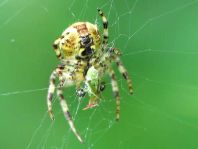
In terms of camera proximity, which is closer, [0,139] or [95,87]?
[95,87]

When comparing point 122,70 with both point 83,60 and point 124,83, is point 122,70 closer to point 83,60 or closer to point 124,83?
point 83,60

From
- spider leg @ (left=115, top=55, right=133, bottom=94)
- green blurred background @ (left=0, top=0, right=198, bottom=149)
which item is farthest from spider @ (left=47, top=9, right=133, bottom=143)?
green blurred background @ (left=0, top=0, right=198, bottom=149)

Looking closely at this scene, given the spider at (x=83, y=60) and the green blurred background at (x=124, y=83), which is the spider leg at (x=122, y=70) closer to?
the spider at (x=83, y=60)

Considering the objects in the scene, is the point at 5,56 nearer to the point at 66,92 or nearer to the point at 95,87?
the point at 66,92

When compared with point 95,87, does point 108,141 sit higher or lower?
lower

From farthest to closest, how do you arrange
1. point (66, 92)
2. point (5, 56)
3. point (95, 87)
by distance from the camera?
point (5, 56) → point (66, 92) → point (95, 87)

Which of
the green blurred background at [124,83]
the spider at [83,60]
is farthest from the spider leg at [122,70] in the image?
the green blurred background at [124,83]

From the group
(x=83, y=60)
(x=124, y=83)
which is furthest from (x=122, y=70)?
(x=124, y=83)

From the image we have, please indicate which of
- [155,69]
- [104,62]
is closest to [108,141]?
[155,69]
